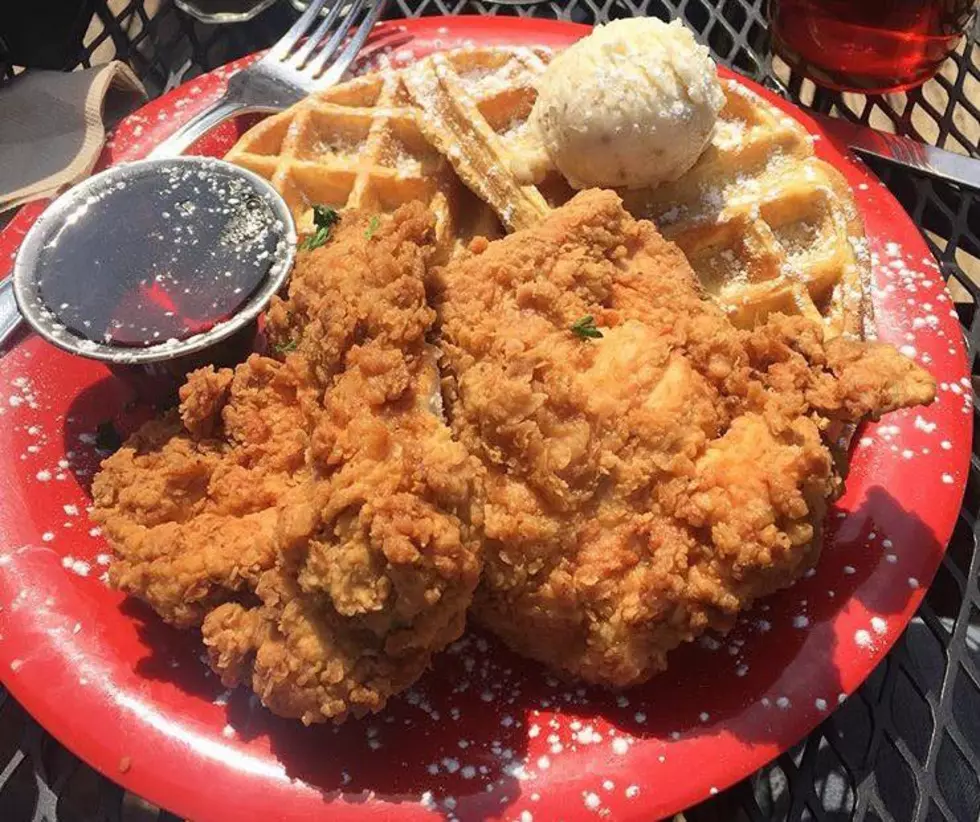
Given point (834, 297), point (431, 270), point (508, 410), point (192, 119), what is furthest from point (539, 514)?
point (192, 119)

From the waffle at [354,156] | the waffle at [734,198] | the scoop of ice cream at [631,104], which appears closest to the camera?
the scoop of ice cream at [631,104]

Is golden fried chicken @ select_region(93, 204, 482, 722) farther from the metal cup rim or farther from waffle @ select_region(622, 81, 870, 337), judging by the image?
waffle @ select_region(622, 81, 870, 337)

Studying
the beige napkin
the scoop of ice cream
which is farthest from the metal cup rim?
the scoop of ice cream

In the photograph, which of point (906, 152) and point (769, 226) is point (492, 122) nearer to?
point (769, 226)

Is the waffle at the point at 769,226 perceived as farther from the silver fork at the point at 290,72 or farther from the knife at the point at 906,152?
the silver fork at the point at 290,72

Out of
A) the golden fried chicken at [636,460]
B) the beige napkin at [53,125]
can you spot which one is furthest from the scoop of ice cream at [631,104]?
the beige napkin at [53,125]

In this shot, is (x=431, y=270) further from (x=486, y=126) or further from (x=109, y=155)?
(x=109, y=155)
